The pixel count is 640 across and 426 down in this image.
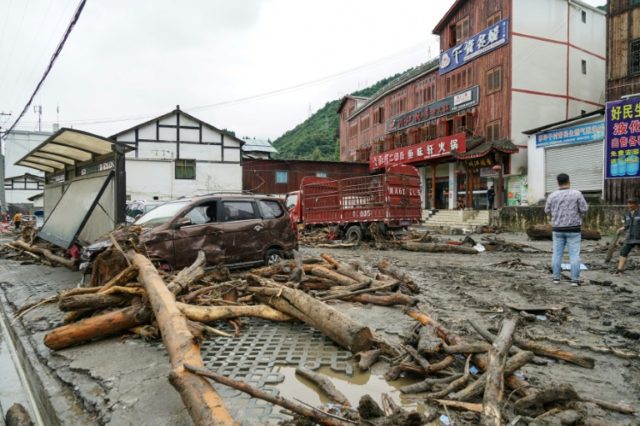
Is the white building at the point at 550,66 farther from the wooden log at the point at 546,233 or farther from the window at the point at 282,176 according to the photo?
the window at the point at 282,176

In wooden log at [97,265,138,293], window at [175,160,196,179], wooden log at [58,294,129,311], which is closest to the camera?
wooden log at [58,294,129,311]

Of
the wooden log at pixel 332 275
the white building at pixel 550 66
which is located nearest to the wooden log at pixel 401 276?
the wooden log at pixel 332 275

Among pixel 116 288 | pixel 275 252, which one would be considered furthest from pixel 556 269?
pixel 116 288

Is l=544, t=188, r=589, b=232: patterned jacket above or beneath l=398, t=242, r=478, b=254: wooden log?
above

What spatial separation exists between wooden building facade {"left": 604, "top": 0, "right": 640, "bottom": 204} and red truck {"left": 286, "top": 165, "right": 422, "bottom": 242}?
32.7 feet

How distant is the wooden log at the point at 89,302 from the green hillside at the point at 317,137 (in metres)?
55.1

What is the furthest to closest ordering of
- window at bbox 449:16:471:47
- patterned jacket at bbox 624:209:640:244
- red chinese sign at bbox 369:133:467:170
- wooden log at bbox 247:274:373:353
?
window at bbox 449:16:471:47 → red chinese sign at bbox 369:133:467:170 → patterned jacket at bbox 624:209:640:244 → wooden log at bbox 247:274:373:353

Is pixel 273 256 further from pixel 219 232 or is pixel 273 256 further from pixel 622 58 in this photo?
pixel 622 58

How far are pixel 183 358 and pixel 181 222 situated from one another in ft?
14.4

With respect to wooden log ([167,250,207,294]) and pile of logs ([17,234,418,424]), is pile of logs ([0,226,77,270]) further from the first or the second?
wooden log ([167,250,207,294])

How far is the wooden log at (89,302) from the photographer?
4707 mm

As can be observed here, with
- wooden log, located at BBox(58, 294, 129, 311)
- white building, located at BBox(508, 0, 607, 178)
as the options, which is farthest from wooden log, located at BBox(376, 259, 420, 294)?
white building, located at BBox(508, 0, 607, 178)

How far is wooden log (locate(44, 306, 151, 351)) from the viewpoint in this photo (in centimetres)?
426

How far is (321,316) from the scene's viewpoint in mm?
4293
